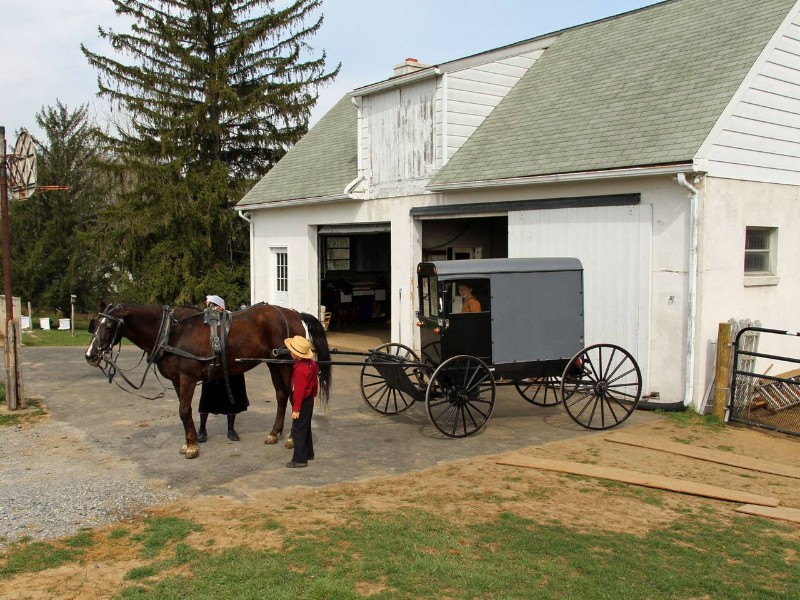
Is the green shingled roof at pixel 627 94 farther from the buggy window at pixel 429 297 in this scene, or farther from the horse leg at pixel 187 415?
the horse leg at pixel 187 415

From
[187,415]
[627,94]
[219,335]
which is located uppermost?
[627,94]

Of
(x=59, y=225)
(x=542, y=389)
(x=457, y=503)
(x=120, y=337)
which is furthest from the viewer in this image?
(x=59, y=225)

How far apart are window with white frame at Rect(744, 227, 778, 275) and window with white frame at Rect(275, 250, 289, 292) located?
11.7 metres

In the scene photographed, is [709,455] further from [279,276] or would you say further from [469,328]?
[279,276]

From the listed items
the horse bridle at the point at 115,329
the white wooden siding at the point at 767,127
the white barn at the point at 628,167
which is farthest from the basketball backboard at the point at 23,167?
the white wooden siding at the point at 767,127

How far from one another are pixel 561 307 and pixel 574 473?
272 cm

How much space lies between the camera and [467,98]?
1503cm

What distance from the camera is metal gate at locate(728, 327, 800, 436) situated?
10.5 m

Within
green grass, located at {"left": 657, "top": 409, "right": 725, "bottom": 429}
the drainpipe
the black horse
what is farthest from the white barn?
the black horse

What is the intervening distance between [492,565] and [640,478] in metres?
2.89

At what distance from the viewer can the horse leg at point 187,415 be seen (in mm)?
8586

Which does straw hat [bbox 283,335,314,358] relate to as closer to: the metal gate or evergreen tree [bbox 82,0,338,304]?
the metal gate

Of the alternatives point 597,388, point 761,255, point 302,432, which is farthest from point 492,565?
point 761,255

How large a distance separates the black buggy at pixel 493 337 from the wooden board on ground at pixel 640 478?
1151 millimetres
